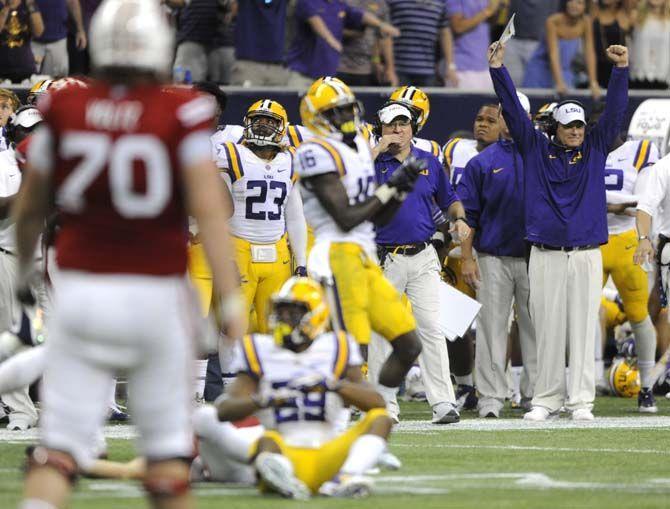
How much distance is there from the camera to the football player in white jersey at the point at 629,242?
12.2 m

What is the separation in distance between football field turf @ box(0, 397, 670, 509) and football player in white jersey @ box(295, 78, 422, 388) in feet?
2.62

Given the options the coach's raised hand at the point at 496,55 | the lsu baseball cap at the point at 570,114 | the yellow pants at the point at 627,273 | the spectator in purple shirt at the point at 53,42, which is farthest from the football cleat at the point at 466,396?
the spectator in purple shirt at the point at 53,42

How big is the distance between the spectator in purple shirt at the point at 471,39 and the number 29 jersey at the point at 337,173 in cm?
774

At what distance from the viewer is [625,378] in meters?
13.1

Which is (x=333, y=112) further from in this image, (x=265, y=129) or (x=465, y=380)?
(x=465, y=380)

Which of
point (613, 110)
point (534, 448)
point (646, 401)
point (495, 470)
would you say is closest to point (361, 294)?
point (495, 470)

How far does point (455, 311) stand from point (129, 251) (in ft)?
20.9

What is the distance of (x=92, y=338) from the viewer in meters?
4.86

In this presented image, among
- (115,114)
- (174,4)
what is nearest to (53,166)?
(115,114)

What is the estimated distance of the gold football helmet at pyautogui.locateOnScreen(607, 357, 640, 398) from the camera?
1308cm

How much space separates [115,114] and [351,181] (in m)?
3.52

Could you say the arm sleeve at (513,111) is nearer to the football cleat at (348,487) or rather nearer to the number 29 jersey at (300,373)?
the number 29 jersey at (300,373)

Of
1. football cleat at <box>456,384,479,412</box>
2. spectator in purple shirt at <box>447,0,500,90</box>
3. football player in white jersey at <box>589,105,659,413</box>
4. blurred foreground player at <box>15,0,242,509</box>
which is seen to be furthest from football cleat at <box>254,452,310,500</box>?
spectator in purple shirt at <box>447,0,500,90</box>

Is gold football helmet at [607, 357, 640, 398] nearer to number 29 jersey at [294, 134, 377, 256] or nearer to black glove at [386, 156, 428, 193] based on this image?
number 29 jersey at [294, 134, 377, 256]
